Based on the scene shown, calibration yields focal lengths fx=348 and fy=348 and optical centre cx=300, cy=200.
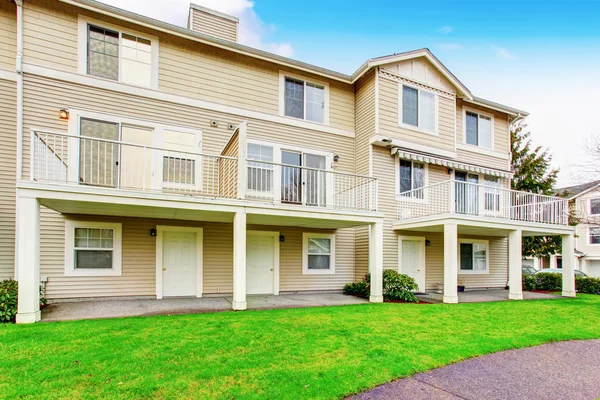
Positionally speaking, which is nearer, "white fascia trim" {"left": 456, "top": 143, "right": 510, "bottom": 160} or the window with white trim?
the window with white trim

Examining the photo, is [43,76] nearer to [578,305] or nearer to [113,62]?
[113,62]

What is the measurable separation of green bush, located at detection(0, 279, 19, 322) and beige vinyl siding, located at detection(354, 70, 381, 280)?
9.31m

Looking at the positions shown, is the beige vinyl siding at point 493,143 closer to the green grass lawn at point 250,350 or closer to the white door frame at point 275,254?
the green grass lawn at point 250,350

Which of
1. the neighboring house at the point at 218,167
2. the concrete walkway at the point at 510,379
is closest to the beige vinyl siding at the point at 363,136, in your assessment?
the neighboring house at the point at 218,167

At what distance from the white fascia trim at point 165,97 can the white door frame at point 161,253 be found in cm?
368

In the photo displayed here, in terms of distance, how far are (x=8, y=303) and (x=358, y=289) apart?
8.96 meters

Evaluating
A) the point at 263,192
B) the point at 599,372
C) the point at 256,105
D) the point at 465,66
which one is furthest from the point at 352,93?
the point at 599,372

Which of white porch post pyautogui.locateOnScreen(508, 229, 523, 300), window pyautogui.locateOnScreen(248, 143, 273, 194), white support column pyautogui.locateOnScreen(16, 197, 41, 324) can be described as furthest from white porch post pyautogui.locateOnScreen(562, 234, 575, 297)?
white support column pyautogui.locateOnScreen(16, 197, 41, 324)

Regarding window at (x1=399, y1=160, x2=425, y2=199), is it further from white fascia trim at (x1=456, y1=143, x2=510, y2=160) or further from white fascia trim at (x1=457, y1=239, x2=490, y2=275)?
white fascia trim at (x1=457, y1=239, x2=490, y2=275)

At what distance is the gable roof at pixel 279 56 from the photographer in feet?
30.5

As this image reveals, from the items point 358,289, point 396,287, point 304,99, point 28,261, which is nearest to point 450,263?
point 396,287

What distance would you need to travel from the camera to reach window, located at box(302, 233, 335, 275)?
11.6 meters

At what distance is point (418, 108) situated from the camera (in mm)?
13008

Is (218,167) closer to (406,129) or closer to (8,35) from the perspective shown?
(8,35)
